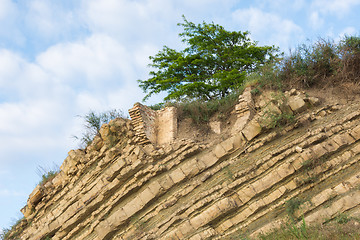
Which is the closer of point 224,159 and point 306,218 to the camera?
point 306,218

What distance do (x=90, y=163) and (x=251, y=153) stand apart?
19.8ft

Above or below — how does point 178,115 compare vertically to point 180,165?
above

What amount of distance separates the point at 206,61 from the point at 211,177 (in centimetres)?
896

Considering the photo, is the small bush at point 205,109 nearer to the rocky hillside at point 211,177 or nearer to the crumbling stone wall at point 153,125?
the rocky hillside at point 211,177

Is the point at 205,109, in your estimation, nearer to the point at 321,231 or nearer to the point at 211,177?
the point at 211,177

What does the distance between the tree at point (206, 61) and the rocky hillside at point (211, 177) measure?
478cm

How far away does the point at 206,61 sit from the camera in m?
16.6

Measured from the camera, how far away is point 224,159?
31.2 ft

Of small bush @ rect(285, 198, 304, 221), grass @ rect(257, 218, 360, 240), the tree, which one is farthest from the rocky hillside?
the tree

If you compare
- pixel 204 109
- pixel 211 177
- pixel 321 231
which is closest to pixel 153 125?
pixel 204 109

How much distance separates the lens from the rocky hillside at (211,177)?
7.88 meters

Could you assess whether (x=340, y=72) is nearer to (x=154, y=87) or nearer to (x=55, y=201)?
(x=154, y=87)

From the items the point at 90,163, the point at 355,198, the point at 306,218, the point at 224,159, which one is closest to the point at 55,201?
the point at 90,163

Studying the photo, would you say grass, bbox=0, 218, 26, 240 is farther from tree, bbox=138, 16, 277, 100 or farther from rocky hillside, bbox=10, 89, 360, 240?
tree, bbox=138, 16, 277, 100
